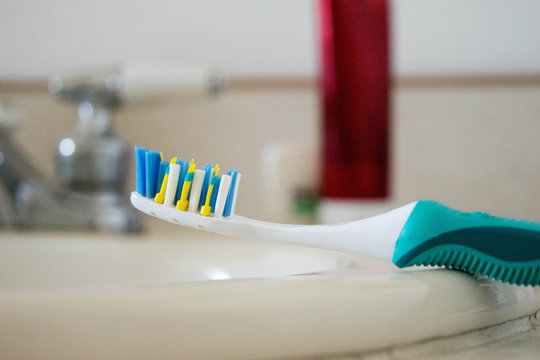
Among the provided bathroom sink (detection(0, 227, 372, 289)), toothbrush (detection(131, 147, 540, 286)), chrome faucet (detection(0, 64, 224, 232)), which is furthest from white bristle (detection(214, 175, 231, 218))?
chrome faucet (detection(0, 64, 224, 232))

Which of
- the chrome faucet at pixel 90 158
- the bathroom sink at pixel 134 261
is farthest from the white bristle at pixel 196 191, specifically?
the chrome faucet at pixel 90 158

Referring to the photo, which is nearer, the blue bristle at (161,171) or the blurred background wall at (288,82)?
the blue bristle at (161,171)

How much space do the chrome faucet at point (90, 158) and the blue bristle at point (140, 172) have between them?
30 cm

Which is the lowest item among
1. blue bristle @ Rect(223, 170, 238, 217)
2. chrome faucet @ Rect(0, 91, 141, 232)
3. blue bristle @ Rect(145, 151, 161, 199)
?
chrome faucet @ Rect(0, 91, 141, 232)

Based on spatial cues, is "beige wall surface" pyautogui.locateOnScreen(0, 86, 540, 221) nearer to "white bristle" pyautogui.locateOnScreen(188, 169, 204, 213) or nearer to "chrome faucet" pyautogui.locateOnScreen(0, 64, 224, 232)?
"chrome faucet" pyautogui.locateOnScreen(0, 64, 224, 232)

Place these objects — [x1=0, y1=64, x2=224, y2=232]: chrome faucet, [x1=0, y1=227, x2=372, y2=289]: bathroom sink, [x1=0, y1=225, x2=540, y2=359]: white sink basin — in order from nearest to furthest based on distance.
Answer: [x1=0, y1=225, x2=540, y2=359]: white sink basin < [x1=0, y1=227, x2=372, y2=289]: bathroom sink < [x1=0, y1=64, x2=224, y2=232]: chrome faucet

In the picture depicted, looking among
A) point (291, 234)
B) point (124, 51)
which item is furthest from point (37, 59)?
point (291, 234)

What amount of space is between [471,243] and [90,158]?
42 centimetres

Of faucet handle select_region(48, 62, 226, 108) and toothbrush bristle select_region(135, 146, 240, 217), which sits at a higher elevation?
faucet handle select_region(48, 62, 226, 108)

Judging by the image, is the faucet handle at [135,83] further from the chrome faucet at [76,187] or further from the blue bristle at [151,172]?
the blue bristle at [151,172]

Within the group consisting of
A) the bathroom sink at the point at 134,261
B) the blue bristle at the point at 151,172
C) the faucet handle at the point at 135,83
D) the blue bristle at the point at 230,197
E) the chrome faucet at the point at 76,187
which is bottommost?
the bathroom sink at the point at 134,261

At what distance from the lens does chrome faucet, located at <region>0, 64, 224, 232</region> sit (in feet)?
1.67

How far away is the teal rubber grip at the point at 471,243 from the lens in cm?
17

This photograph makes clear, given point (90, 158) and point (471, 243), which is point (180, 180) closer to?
point (471, 243)
